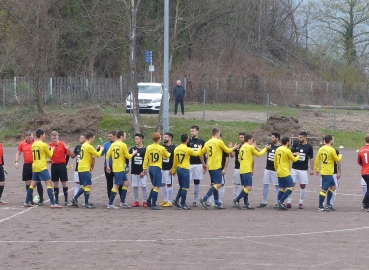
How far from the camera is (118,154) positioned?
17297 millimetres

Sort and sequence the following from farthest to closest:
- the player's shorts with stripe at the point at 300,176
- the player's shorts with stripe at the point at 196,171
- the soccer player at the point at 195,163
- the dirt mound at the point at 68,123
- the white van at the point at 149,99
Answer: the white van at the point at 149,99 < the dirt mound at the point at 68,123 < the player's shorts with stripe at the point at 196,171 < the soccer player at the point at 195,163 < the player's shorts with stripe at the point at 300,176

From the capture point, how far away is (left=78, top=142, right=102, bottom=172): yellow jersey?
680 inches

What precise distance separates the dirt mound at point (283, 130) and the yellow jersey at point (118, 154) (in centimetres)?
1784

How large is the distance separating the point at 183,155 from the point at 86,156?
241 centimetres

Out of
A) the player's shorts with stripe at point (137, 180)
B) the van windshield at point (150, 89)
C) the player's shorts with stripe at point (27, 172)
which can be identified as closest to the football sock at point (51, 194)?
the player's shorts with stripe at point (27, 172)

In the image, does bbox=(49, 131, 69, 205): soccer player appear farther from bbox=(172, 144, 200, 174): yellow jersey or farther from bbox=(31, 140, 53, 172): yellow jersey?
bbox=(172, 144, 200, 174): yellow jersey

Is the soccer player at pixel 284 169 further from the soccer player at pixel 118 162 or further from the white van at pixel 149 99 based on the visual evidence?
the white van at pixel 149 99

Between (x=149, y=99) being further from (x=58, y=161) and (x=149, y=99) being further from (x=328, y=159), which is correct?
(x=328, y=159)

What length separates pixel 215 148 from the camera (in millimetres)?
17359

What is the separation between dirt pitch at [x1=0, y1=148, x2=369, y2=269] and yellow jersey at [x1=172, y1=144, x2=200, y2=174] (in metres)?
1.16

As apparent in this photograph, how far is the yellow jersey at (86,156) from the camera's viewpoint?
56.6 ft

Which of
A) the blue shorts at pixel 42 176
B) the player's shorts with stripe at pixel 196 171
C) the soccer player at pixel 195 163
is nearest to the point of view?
the blue shorts at pixel 42 176

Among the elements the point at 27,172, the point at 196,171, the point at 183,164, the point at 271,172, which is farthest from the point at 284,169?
the point at 27,172

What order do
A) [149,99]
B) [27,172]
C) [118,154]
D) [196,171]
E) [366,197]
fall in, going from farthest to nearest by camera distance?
1. [149,99]
2. [196,171]
3. [27,172]
4. [118,154]
5. [366,197]
